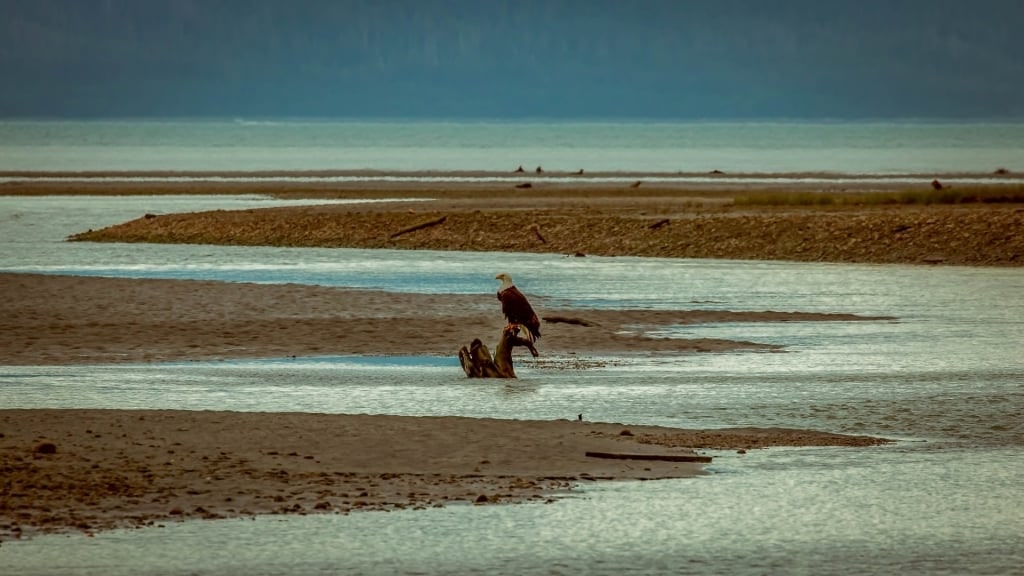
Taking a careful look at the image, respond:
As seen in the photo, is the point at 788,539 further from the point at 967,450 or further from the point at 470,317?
the point at 470,317

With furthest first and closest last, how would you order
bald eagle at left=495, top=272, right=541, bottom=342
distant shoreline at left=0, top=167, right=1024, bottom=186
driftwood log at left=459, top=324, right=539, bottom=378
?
distant shoreline at left=0, top=167, right=1024, bottom=186 < driftwood log at left=459, top=324, right=539, bottom=378 < bald eagle at left=495, top=272, right=541, bottom=342

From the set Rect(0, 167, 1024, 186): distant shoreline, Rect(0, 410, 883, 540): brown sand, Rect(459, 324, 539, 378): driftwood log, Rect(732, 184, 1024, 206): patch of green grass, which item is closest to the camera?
Rect(0, 410, 883, 540): brown sand

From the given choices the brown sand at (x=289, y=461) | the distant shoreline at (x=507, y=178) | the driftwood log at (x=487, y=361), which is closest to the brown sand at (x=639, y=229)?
the driftwood log at (x=487, y=361)

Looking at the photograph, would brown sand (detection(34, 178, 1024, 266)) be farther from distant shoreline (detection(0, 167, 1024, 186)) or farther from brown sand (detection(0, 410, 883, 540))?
brown sand (detection(0, 410, 883, 540))

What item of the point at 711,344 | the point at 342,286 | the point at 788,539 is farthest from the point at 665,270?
the point at 788,539

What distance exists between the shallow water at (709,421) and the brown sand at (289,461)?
50cm

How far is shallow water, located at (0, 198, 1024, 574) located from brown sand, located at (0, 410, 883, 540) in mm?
500

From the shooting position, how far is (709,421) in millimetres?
19391

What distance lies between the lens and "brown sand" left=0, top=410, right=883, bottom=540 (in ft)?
48.4

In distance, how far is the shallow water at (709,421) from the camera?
13203 millimetres

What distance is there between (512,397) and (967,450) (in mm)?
5740

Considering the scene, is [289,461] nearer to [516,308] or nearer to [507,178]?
[516,308]

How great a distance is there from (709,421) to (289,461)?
4913 mm

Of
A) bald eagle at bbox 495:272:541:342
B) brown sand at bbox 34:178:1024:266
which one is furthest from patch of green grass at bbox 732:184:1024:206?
bald eagle at bbox 495:272:541:342
